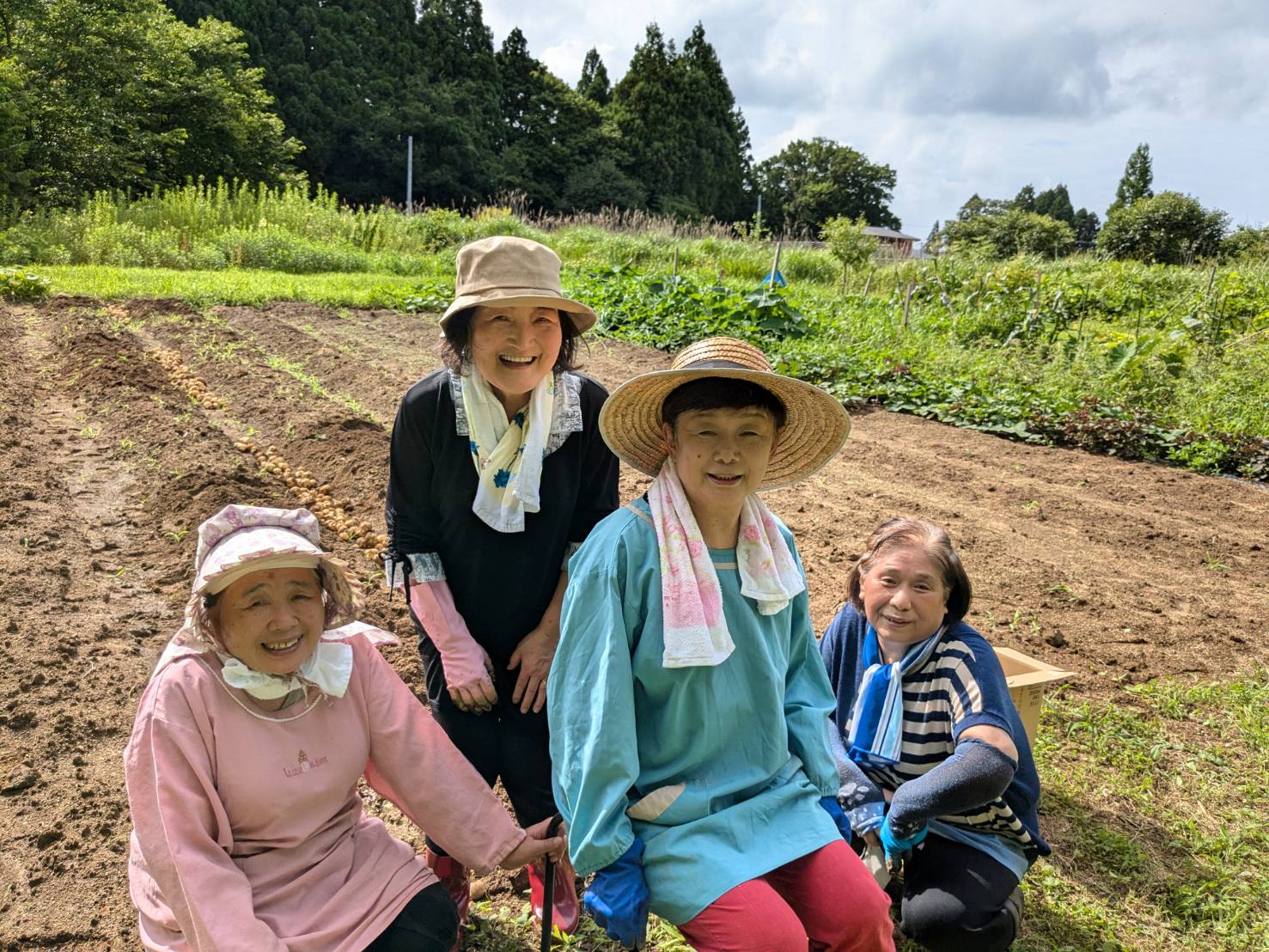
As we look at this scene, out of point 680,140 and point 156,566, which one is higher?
point 680,140

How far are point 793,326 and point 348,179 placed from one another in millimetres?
31197

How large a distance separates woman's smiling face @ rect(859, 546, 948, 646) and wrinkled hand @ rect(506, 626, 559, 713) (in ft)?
2.68

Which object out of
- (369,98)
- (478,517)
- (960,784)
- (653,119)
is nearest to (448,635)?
(478,517)

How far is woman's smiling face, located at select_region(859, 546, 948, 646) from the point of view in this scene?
215 cm

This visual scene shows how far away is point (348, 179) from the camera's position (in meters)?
36.3

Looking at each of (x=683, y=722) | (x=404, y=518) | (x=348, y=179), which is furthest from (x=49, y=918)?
(x=348, y=179)

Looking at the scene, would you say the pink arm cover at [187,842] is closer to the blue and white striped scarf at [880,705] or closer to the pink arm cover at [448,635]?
the pink arm cover at [448,635]

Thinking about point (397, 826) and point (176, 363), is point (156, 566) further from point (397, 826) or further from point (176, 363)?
point (176, 363)

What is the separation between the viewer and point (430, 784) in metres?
1.92

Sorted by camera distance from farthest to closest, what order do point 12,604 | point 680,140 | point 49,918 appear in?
point 680,140 < point 12,604 < point 49,918

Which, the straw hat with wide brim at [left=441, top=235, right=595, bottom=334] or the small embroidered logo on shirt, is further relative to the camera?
the straw hat with wide brim at [left=441, top=235, right=595, bottom=334]

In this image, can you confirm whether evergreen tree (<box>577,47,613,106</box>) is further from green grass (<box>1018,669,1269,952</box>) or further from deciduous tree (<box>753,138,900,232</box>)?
green grass (<box>1018,669,1269,952</box>)

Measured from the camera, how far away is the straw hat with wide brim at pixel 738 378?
1760mm

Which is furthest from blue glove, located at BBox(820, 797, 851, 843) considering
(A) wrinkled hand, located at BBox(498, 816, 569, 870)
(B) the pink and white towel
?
(A) wrinkled hand, located at BBox(498, 816, 569, 870)
